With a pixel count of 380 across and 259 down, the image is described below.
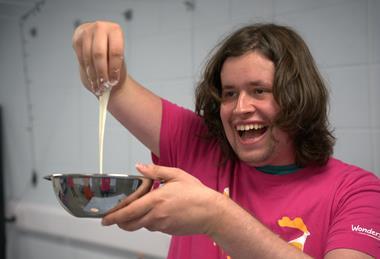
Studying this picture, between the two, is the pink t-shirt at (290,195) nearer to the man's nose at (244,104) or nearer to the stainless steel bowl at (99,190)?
the man's nose at (244,104)

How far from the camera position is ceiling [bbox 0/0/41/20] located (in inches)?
93.8

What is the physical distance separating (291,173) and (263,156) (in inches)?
3.6

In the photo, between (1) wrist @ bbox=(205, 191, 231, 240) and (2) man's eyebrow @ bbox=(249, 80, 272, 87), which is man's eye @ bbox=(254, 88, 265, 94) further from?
(1) wrist @ bbox=(205, 191, 231, 240)

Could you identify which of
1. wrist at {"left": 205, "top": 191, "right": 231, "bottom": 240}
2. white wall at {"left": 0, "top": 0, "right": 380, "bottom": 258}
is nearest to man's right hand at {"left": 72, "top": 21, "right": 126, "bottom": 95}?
wrist at {"left": 205, "top": 191, "right": 231, "bottom": 240}

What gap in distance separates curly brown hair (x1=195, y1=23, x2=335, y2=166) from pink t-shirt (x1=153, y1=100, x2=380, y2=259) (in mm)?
46

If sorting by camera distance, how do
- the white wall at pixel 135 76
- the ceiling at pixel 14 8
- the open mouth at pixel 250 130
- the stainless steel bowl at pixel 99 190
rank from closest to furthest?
the stainless steel bowl at pixel 99 190 → the open mouth at pixel 250 130 → the white wall at pixel 135 76 → the ceiling at pixel 14 8

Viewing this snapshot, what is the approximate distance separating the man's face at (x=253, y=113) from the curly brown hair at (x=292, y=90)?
2 cm

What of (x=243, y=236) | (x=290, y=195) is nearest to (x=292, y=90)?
(x=290, y=195)

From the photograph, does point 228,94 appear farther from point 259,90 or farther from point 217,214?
point 217,214

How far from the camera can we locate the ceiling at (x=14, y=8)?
238 centimetres

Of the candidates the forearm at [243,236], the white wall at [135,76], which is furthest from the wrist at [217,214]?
the white wall at [135,76]

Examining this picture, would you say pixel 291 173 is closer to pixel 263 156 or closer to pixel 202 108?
pixel 263 156

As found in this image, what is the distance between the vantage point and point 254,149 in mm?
1016

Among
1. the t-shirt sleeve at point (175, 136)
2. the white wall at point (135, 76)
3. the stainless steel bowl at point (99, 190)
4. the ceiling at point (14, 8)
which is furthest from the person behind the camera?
the ceiling at point (14, 8)
